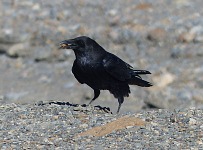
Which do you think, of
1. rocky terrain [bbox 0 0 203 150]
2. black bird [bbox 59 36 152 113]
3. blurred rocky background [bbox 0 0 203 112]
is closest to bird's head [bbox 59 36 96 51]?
black bird [bbox 59 36 152 113]

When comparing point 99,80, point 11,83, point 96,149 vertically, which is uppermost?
point 11,83

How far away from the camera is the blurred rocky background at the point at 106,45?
57.9ft

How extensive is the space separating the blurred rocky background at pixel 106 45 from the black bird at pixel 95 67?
528 centimetres

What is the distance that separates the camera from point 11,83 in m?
18.8

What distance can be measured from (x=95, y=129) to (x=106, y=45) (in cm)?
1083

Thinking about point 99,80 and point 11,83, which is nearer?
point 99,80

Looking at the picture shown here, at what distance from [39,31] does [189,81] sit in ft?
15.7

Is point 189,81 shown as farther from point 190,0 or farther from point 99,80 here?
point 99,80

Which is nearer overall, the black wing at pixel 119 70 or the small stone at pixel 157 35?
the black wing at pixel 119 70

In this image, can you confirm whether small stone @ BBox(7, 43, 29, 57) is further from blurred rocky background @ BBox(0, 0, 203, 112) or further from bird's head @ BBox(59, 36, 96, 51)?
bird's head @ BBox(59, 36, 96, 51)

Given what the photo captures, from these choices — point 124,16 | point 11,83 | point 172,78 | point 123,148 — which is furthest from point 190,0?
point 123,148

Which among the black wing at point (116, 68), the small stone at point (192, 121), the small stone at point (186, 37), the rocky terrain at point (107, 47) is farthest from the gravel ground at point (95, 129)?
the small stone at point (186, 37)

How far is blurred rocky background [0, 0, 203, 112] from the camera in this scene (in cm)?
1766

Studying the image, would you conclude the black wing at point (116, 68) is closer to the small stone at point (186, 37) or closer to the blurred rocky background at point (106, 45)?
the blurred rocky background at point (106, 45)
